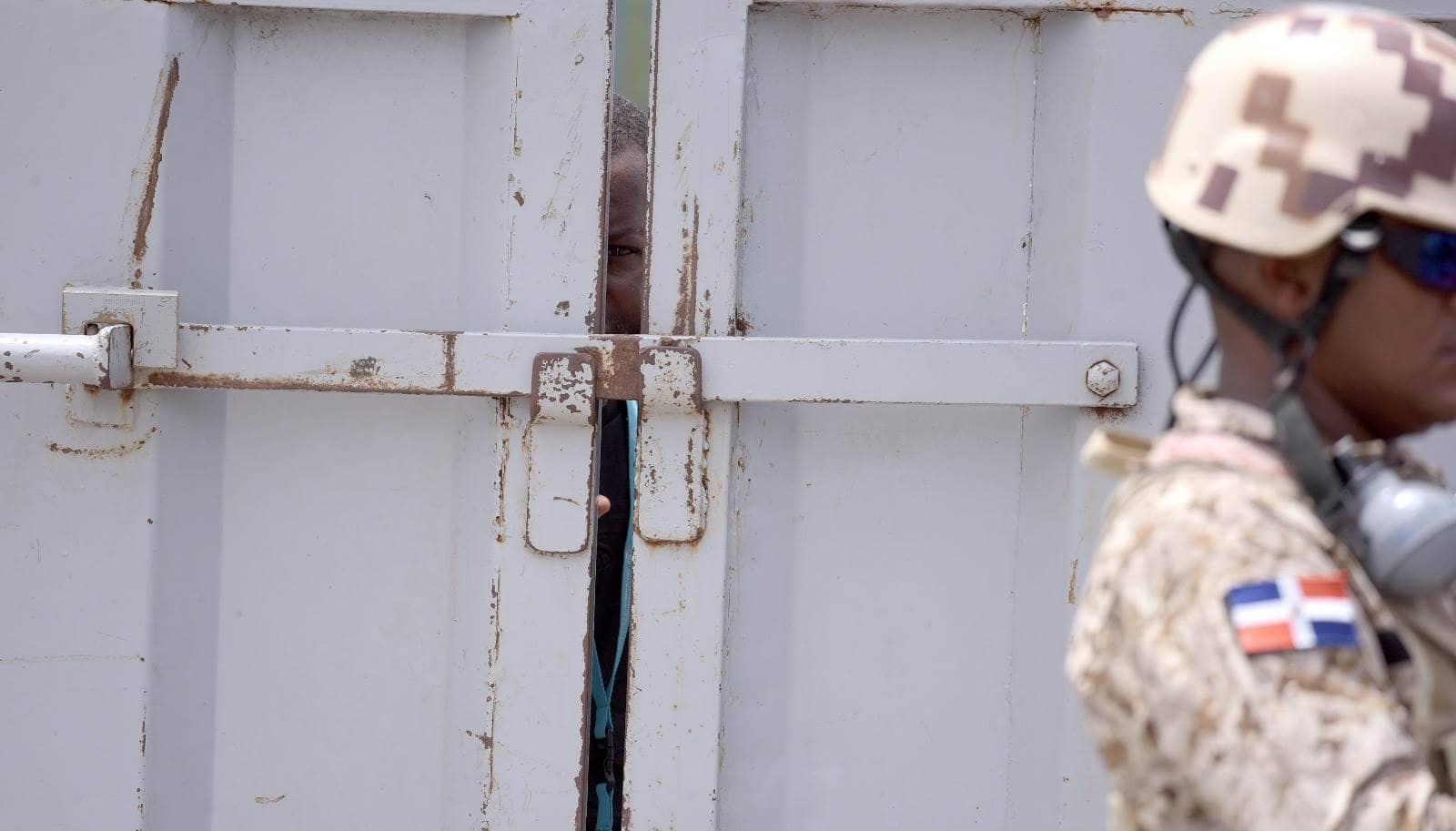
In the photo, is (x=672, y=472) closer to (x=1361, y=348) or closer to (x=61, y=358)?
(x=61, y=358)

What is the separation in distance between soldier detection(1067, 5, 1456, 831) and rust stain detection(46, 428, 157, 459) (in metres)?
1.33

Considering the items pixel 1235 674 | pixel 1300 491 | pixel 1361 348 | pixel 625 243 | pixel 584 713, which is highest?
pixel 625 243

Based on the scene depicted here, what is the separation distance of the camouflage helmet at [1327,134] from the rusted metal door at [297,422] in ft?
3.43

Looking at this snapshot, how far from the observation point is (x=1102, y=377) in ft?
6.49

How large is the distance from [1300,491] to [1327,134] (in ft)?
0.82

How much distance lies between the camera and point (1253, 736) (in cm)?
98

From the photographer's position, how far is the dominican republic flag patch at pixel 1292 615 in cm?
97

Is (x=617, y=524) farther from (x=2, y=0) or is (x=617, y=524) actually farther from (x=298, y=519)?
(x=2, y=0)

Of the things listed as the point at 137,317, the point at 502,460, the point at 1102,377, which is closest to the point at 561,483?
the point at 502,460

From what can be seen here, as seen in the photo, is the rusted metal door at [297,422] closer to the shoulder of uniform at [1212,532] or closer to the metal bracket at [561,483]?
the metal bracket at [561,483]

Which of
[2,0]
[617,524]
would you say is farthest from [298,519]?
[2,0]

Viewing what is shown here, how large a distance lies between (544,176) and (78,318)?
62cm

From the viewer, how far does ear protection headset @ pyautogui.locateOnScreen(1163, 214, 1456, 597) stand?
1.03 meters

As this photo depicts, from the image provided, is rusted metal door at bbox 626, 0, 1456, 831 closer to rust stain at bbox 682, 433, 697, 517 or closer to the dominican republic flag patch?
rust stain at bbox 682, 433, 697, 517
